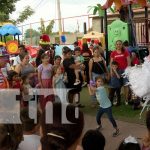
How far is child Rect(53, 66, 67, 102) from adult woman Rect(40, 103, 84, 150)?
565 centimetres

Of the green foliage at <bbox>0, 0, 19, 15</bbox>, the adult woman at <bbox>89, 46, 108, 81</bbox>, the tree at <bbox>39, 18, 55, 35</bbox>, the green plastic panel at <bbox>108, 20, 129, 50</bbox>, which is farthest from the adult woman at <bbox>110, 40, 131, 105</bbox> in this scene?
the tree at <bbox>39, 18, 55, 35</bbox>

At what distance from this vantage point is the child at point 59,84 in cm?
813

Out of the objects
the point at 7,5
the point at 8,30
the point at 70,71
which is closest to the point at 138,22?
the point at 7,5

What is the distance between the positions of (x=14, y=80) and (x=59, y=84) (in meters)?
1.19

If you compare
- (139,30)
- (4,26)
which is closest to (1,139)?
(139,30)

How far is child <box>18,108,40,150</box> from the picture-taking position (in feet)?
10.6

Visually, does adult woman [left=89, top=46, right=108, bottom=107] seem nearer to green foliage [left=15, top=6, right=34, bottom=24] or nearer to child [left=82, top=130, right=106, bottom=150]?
child [left=82, top=130, right=106, bottom=150]

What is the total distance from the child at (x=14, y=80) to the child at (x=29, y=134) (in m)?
3.70

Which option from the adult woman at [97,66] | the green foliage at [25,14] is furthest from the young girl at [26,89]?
the green foliage at [25,14]

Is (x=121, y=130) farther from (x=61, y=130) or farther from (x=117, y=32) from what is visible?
(x=117, y=32)

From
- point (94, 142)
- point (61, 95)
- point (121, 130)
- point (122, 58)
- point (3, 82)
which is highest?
point (122, 58)

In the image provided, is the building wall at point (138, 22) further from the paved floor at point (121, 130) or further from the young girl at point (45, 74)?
the paved floor at point (121, 130)

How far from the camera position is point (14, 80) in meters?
7.34

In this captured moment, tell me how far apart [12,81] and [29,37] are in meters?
18.1
